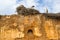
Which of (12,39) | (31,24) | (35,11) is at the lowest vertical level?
(12,39)

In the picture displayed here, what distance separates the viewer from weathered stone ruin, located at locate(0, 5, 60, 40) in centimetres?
902

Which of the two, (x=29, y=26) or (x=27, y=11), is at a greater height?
(x=27, y=11)

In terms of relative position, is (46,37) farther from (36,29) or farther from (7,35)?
(7,35)

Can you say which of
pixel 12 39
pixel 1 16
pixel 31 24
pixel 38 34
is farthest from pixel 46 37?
pixel 1 16

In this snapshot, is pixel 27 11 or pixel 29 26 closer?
pixel 29 26

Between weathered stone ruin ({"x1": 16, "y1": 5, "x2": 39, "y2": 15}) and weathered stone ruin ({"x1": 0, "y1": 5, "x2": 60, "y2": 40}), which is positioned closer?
weathered stone ruin ({"x1": 0, "y1": 5, "x2": 60, "y2": 40})

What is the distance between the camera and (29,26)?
361 inches

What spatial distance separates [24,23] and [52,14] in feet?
5.00

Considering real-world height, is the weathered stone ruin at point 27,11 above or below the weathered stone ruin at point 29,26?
above

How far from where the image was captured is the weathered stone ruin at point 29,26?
9.02m

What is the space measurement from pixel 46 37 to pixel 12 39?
1687mm

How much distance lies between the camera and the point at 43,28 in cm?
917

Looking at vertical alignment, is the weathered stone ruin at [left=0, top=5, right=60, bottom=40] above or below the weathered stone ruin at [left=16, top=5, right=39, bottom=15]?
below

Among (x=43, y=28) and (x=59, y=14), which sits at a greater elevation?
(x=59, y=14)
